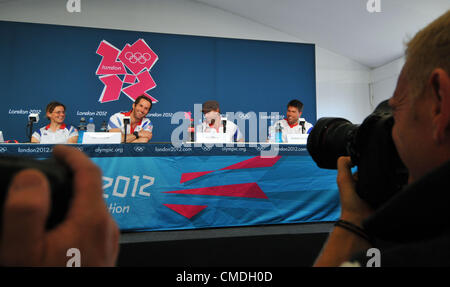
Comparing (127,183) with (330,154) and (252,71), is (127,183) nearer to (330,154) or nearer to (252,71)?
(330,154)

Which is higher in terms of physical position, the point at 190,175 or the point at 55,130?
the point at 55,130

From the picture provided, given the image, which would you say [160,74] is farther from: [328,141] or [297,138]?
[328,141]

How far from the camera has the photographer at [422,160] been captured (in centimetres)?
20

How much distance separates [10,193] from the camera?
5.7 inches

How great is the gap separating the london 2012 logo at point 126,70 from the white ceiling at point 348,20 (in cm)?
140

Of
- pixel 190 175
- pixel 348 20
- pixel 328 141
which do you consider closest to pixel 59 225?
pixel 328 141

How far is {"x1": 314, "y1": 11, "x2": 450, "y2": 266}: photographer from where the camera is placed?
195 millimetres

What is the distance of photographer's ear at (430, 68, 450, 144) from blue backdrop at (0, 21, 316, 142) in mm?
3702

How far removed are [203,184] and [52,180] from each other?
57.6 inches

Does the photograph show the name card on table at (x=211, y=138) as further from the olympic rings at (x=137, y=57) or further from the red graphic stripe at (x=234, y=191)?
the olympic rings at (x=137, y=57)

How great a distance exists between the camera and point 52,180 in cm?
16

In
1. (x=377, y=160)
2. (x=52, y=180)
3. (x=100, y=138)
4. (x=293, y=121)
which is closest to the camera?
(x=52, y=180)
